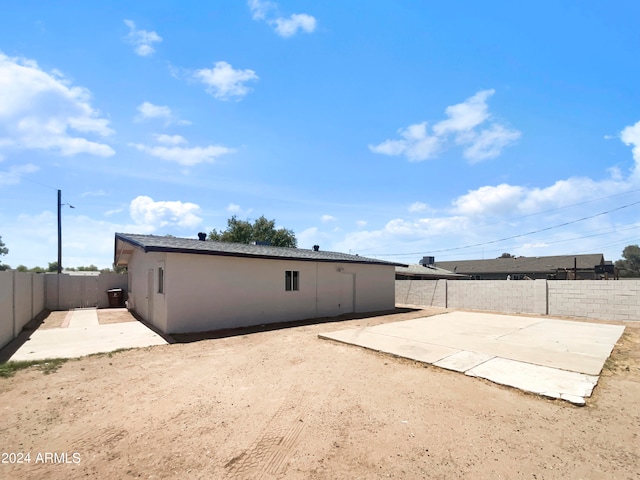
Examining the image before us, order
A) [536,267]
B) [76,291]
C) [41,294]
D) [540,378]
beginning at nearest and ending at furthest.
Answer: [540,378] < [41,294] < [76,291] < [536,267]

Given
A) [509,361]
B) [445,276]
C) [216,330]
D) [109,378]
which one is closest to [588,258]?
[445,276]

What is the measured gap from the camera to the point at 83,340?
8867 millimetres

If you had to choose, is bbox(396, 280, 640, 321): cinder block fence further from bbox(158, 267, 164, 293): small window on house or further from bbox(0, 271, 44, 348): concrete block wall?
bbox(0, 271, 44, 348): concrete block wall

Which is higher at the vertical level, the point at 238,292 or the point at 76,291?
the point at 238,292

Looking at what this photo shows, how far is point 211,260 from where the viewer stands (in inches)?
416

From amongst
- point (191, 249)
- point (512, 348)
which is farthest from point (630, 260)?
Result: point (191, 249)

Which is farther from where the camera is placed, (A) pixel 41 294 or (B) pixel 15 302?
(A) pixel 41 294

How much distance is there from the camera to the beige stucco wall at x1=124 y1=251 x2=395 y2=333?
9.90m

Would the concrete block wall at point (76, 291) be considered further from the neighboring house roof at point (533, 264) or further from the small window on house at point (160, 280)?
the neighboring house roof at point (533, 264)

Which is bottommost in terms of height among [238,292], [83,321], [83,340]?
[83,321]

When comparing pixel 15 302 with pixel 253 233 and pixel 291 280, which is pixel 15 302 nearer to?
pixel 291 280

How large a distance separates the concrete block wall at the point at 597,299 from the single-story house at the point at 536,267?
1749cm

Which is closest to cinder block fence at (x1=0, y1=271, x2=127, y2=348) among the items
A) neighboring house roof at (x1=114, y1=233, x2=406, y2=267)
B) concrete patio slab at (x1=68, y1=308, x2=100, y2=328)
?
concrete patio slab at (x1=68, y1=308, x2=100, y2=328)

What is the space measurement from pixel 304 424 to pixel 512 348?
634 cm
